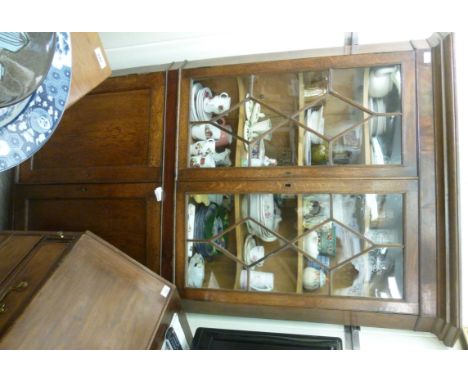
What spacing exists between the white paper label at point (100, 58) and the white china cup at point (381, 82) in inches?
28.5

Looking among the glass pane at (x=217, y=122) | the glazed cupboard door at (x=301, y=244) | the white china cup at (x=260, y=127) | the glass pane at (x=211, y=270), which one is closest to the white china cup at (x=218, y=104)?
the glass pane at (x=217, y=122)

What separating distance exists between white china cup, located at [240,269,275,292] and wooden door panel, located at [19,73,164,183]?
0.41 m

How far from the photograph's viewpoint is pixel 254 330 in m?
0.91

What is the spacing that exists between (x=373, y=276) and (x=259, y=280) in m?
0.32

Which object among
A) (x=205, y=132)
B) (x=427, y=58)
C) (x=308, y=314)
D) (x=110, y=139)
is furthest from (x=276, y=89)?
(x=308, y=314)

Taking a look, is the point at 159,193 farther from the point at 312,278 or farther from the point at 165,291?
the point at 312,278

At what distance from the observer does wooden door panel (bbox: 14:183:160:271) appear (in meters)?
0.94

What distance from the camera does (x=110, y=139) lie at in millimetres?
1003

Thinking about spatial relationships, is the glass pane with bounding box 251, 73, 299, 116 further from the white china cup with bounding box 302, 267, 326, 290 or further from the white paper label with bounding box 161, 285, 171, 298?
the white paper label with bounding box 161, 285, 171, 298

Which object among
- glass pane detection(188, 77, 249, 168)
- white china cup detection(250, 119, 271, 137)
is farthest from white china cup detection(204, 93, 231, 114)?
white china cup detection(250, 119, 271, 137)
